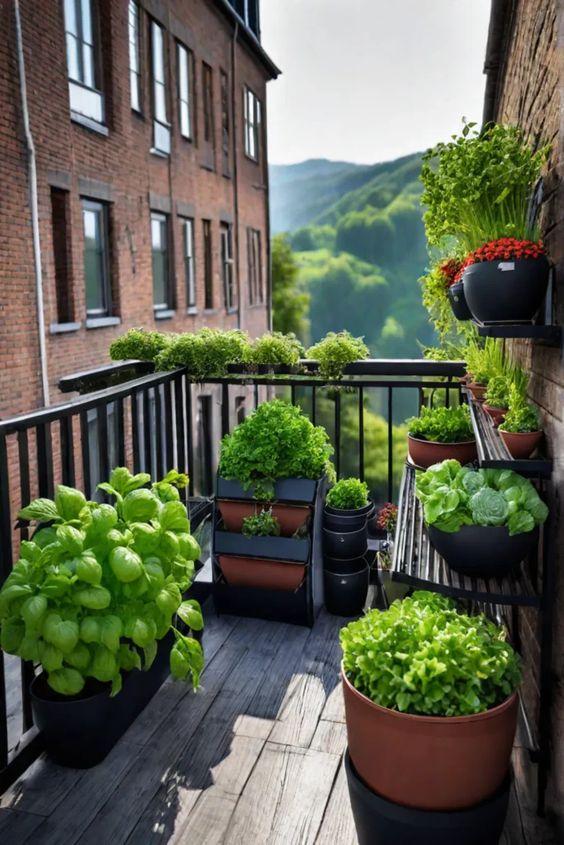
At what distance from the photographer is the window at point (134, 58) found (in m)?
12.0

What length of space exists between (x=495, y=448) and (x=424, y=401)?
73.2 inches

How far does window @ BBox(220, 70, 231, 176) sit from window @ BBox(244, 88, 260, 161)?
1.54 m

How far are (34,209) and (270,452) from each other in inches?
289

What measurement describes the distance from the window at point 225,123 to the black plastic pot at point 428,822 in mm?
16530

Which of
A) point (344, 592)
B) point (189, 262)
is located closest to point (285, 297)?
point (189, 262)

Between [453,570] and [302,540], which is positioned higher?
[453,570]

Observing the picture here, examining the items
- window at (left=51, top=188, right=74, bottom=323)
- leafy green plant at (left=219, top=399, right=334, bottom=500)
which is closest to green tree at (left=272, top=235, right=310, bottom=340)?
window at (left=51, top=188, right=74, bottom=323)

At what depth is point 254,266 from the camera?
1961 centimetres

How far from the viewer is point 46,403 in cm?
970

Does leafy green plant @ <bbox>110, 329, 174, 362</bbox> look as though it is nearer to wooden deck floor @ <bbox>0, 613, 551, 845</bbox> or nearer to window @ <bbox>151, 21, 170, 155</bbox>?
wooden deck floor @ <bbox>0, 613, 551, 845</bbox>

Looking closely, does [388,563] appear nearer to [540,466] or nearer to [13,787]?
[540,466]

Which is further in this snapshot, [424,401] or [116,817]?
[424,401]

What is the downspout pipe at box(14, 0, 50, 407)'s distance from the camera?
898cm

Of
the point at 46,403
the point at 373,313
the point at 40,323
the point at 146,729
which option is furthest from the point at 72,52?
the point at 373,313
